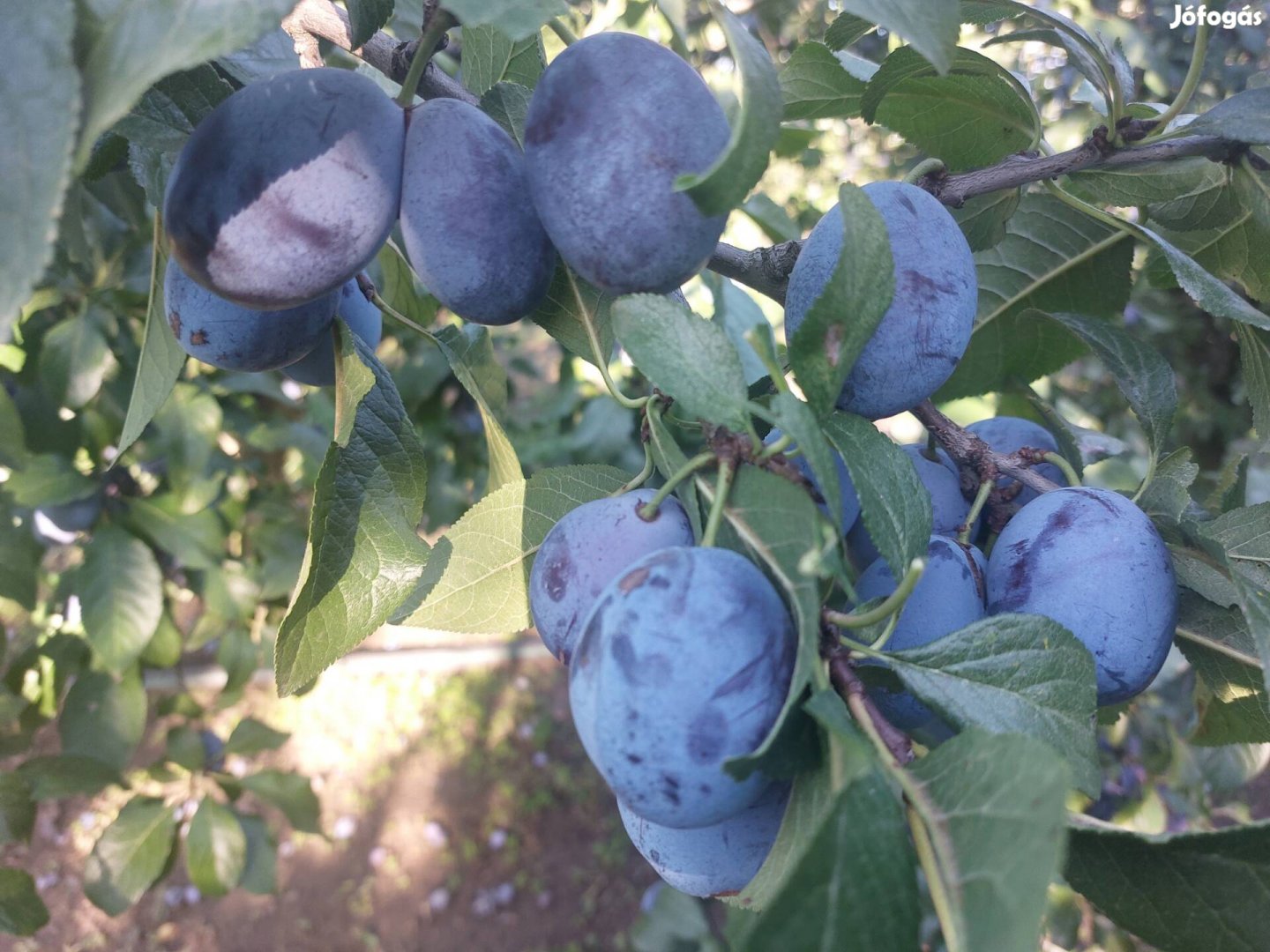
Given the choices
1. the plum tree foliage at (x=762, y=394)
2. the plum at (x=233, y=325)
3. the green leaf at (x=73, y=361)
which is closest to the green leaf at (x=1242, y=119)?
the plum tree foliage at (x=762, y=394)

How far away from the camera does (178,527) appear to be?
1.57m

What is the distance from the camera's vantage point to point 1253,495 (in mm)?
1582

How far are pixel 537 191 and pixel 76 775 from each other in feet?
5.02

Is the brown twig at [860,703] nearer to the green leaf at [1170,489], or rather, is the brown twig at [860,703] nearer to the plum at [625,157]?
the plum at [625,157]

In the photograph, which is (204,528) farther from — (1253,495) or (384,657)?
(1253,495)

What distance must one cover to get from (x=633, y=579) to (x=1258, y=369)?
0.67 m

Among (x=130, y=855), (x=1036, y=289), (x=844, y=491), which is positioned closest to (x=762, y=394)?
(x=844, y=491)

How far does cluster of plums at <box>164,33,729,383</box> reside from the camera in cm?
47

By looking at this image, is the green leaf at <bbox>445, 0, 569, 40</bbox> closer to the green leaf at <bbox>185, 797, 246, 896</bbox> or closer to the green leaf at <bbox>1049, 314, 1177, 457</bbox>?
the green leaf at <bbox>1049, 314, 1177, 457</bbox>

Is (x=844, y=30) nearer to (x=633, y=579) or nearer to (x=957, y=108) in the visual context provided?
(x=957, y=108)

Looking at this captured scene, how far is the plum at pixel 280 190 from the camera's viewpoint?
0.49 meters

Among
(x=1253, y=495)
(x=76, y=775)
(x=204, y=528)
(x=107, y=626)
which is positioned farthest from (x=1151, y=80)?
(x=76, y=775)

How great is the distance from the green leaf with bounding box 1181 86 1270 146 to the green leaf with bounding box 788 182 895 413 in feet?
1.15

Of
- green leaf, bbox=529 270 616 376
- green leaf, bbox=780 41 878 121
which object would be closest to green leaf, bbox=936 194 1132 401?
green leaf, bbox=780 41 878 121
